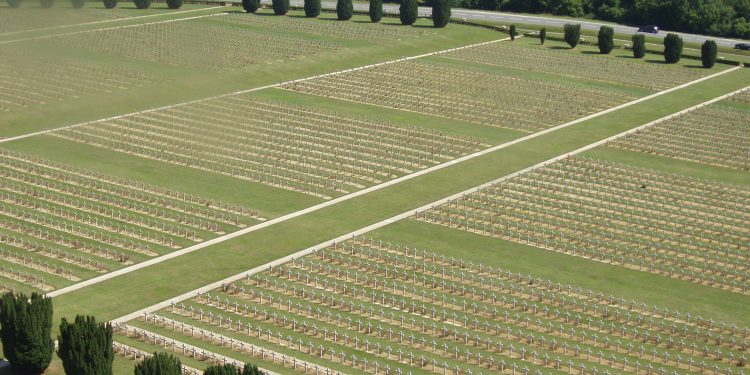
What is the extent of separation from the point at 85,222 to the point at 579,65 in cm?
7318

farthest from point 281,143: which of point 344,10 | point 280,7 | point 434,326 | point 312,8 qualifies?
point 280,7

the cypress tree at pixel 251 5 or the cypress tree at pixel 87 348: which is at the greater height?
the cypress tree at pixel 251 5

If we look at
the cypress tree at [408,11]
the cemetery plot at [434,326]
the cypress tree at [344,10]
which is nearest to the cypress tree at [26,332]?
the cemetery plot at [434,326]

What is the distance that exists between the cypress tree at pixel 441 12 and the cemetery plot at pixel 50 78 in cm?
4460

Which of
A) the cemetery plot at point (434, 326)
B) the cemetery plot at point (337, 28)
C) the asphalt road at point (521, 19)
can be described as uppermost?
the asphalt road at point (521, 19)

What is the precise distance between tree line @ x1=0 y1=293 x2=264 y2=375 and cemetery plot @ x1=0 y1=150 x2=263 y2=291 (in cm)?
1178

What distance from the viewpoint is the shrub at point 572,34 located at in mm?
143350

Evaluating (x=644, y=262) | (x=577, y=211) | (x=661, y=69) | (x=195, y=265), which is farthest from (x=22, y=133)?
(x=661, y=69)

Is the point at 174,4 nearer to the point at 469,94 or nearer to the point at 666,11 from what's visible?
the point at 469,94

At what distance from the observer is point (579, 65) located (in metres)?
134

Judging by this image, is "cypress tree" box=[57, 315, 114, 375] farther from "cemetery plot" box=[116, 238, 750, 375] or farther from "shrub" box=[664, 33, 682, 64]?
"shrub" box=[664, 33, 682, 64]

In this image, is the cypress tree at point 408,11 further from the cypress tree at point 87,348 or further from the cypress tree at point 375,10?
the cypress tree at point 87,348

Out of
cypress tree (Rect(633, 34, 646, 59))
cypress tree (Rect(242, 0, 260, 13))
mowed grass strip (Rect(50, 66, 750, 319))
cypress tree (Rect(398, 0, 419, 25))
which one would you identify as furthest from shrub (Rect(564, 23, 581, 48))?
cypress tree (Rect(242, 0, 260, 13))

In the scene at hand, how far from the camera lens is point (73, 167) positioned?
90375 mm
